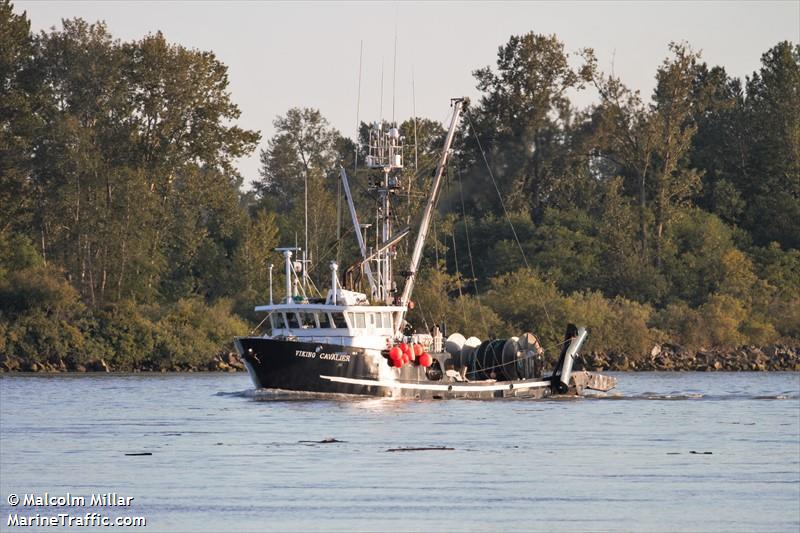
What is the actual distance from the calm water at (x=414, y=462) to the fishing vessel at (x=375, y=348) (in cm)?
128

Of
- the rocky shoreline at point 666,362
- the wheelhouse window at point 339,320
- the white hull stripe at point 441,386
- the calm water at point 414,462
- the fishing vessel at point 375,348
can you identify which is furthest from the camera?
the rocky shoreline at point 666,362

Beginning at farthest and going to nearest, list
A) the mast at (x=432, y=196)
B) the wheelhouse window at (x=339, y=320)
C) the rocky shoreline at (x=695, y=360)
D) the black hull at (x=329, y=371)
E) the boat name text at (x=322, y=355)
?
1. the rocky shoreline at (x=695, y=360)
2. the mast at (x=432, y=196)
3. the wheelhouse window at (x=339, y=320)
4. the black hull at (x=329, y=371)
5. the boat name text at (x=322, y=355)

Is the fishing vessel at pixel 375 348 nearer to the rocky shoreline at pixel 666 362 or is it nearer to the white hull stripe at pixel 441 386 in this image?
the white hull stripe at pixel 441 386

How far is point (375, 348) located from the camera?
62594 millimetres

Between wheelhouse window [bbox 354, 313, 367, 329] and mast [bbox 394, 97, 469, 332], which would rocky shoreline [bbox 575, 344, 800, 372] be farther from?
wheelhouse window [bbox 354, 313, 367, 329]

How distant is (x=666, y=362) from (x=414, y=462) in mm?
61095

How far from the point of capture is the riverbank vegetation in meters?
98.9

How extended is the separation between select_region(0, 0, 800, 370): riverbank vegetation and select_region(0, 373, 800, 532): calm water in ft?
102

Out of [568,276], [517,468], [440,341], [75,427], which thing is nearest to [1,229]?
[568,276]

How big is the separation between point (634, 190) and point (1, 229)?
4401 cm

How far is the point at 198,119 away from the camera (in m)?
108

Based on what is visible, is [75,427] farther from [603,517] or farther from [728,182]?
[728,182]

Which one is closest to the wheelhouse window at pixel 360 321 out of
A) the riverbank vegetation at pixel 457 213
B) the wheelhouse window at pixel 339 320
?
the wheelhouse window at pixel 339 320

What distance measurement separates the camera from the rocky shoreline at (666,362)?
315 feet
